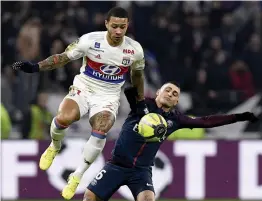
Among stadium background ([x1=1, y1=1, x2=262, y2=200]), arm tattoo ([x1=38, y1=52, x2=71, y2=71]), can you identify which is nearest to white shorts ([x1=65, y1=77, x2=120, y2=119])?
arm tattoo ([x1=38, y1=52, x2=71, y2=71])

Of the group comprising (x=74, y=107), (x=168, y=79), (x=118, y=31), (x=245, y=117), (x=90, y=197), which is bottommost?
(x=168, y=79)

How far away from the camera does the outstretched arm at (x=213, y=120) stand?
11.5m

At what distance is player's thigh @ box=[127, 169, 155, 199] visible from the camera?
1171 centimetres

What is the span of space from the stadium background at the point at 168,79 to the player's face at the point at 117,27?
199 inches

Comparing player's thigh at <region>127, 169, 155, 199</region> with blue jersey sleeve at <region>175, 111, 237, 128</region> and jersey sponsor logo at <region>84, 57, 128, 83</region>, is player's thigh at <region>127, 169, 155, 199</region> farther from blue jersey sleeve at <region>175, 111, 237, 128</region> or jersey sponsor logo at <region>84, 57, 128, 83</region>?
jersey sponsor logo at <region>84, 57, 128, 83</region>

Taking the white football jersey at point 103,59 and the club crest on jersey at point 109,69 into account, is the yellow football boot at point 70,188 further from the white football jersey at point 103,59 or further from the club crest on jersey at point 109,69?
the club crest on jersey at point 109,69

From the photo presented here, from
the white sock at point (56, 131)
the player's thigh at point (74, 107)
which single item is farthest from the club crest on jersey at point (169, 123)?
the white sock at point (56, 131)

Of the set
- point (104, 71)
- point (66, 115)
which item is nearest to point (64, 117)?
point (66, 115)

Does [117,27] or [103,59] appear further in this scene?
[103,59]

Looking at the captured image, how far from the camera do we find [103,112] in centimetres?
1155

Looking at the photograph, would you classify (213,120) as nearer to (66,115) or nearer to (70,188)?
(66,115)

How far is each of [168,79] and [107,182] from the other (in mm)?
6250

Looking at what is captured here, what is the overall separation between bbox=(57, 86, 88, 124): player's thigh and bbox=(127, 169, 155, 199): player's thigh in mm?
916

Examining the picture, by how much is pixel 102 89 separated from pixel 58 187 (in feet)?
15.8
